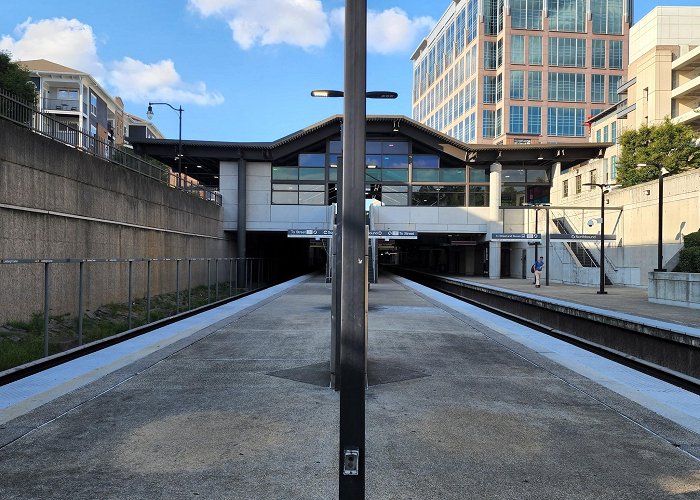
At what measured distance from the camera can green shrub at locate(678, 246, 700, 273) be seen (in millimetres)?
19641

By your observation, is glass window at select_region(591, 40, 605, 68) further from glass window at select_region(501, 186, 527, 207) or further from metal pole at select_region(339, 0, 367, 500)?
metal pole at select_region(339, 0, 367, 500)

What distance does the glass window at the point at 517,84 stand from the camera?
74750mm

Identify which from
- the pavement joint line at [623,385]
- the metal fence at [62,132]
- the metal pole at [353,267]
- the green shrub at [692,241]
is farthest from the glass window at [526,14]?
the metal pole at [353,267]

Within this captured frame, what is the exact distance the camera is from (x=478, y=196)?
39562 mm

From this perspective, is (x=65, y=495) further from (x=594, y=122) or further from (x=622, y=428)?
(x=594, y=122)

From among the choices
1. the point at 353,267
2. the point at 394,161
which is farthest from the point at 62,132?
the point at 394,161

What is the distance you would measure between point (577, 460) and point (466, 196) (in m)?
35.8

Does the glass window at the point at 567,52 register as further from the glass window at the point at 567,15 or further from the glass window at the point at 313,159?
the glass window at the point at 313,159

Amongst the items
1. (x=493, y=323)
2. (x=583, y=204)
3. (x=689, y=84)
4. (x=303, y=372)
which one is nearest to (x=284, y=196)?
(x=583, y=204)

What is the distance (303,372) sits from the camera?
25.6 ft

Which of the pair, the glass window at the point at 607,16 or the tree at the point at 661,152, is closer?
the tree at the point at 661,152

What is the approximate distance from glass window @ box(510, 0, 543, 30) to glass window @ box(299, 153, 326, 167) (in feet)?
164

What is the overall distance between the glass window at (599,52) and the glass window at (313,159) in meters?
55.6

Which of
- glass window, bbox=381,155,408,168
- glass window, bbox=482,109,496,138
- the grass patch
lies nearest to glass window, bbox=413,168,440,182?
glass window, bbox=381,155,408,168
